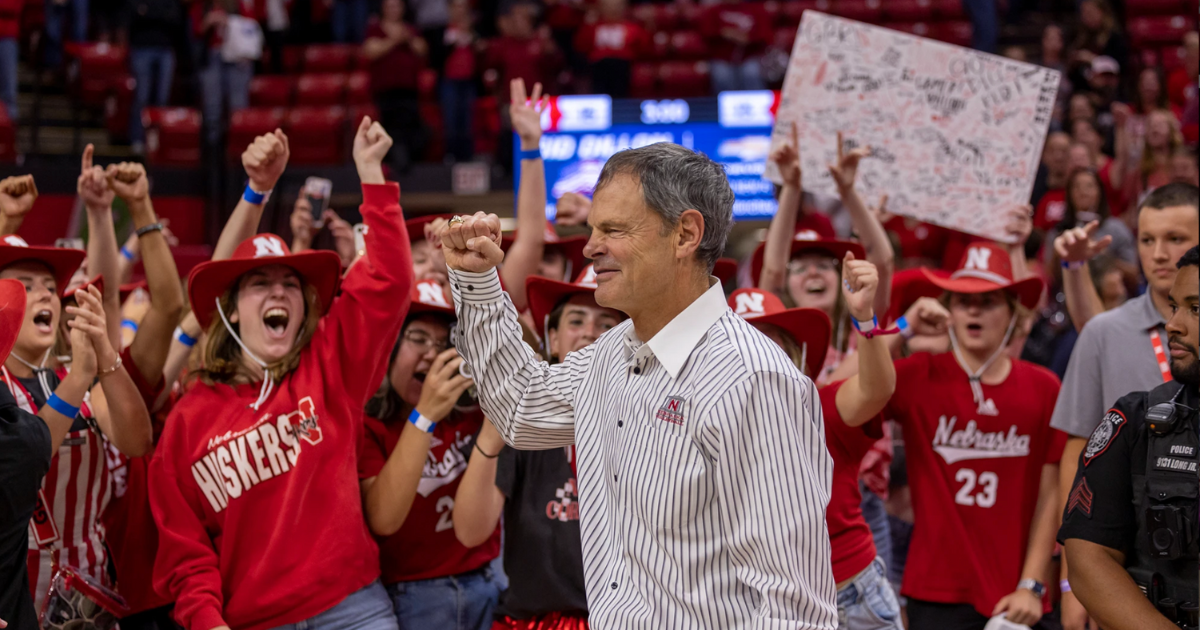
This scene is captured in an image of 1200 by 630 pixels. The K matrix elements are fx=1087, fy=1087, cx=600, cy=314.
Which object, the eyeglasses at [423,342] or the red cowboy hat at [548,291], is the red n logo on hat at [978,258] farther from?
the eyeglasses at [423,342]

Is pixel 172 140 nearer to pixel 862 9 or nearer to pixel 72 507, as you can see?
pixel 862 9

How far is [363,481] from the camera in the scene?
330 cm

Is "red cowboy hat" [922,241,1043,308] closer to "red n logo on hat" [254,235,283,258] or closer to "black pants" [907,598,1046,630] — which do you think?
"black pants" [907,598,1046,630]

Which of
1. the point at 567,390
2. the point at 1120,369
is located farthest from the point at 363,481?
the point at 1120,369

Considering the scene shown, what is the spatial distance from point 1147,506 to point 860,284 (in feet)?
2.63

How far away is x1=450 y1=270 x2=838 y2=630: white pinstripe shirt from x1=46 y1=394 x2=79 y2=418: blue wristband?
1.64 meters

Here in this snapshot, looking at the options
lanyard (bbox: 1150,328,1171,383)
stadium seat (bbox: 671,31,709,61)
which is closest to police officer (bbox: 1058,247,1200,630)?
lanyard (bbox: 1150,328,1171,383)

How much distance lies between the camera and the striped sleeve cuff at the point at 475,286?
2.29 m

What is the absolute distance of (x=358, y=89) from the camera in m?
12.0

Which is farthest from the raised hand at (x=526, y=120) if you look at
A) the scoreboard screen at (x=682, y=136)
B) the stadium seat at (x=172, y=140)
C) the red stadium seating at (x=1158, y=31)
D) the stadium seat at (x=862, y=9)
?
the red stadium seating at (x=1158, y=31)

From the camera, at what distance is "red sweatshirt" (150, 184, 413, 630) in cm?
296

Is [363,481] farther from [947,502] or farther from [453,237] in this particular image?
[947,502]

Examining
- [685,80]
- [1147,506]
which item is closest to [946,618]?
[1147,506]

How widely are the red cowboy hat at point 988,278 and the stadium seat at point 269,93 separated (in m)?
9.45
